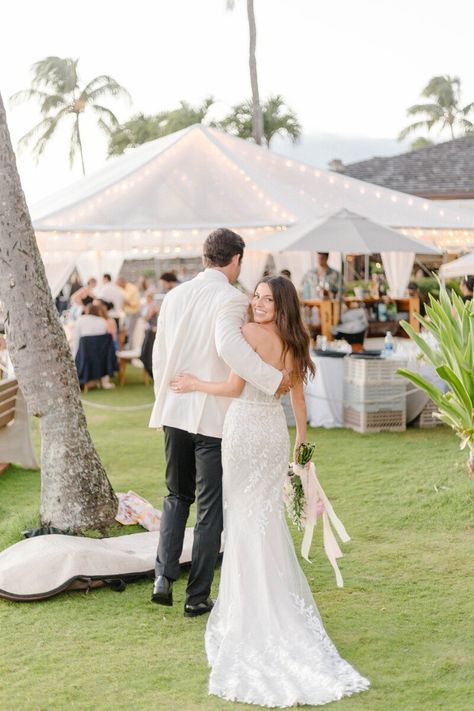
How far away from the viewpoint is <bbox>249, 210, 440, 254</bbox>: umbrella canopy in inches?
467

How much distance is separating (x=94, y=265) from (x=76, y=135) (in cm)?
2468

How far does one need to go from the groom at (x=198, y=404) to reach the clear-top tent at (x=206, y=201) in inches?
374

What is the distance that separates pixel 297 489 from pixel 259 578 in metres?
0.46

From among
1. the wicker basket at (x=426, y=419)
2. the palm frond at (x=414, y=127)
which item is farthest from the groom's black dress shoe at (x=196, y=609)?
the palm frond at (x=414, y=127)

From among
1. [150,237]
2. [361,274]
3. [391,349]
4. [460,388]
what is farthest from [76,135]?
[460,388]

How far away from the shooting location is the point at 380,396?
408 inches

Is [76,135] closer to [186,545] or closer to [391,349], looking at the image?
[391,349]

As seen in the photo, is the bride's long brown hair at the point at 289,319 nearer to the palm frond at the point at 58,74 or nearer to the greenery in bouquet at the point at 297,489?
the greenery in bouquet at the point at 297,489

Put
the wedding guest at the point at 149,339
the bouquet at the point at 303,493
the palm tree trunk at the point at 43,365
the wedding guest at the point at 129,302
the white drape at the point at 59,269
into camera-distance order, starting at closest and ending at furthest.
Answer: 1. the bouquet at the point at 303,493
2. the palm tree trunk at the point at 43,365
3. the wedding guest at the point at 149,339
4. the white drape at the point at 59,269
5. the wedding guest at the point at 129,302

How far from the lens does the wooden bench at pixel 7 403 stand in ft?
26.9

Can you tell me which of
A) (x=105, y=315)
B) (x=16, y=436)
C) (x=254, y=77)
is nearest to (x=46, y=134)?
(x=254, y=77)

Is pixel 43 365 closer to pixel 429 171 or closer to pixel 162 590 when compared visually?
pixel 162 590

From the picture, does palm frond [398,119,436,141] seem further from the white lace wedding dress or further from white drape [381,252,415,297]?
the white lace wedding dress

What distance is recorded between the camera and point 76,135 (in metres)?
47.6
